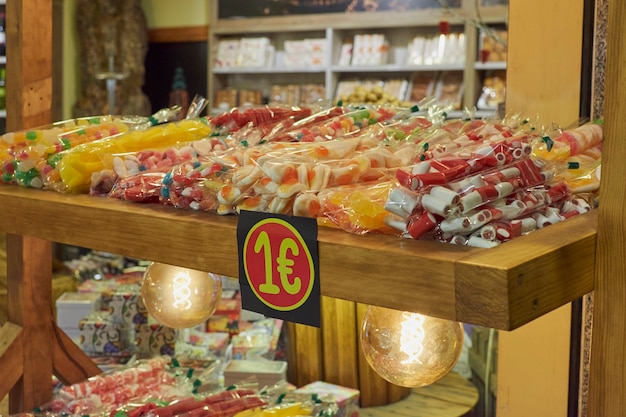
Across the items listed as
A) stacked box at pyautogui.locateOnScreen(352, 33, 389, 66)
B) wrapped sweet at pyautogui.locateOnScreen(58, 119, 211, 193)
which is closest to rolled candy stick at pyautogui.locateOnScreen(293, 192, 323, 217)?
wrapped sweet at pyautogui.locateOnScreen(58, 119, 211, 193)

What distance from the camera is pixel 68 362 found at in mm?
1815

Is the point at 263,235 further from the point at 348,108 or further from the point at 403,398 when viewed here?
the point at 403,398

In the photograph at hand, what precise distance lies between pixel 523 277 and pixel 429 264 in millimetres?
91

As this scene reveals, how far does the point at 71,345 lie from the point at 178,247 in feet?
2.93

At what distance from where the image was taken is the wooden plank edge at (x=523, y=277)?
2.43ft

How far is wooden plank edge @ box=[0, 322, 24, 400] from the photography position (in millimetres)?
1655

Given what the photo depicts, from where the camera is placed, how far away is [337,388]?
1947 mm

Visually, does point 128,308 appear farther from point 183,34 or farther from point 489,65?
point 183,34

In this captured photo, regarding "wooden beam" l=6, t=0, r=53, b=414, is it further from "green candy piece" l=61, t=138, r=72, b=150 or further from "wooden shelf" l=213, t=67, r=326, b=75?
"wooden shelf" l=213, t=67, r=326, b=75

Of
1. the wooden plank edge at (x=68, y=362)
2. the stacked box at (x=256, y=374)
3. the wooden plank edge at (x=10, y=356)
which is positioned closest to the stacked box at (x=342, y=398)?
the stacked box at (x=256, y=374)

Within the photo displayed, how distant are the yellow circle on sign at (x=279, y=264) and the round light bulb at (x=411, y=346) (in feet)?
1.12

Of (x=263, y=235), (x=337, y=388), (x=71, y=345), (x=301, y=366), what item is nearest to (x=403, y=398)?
(x=301, y=366)

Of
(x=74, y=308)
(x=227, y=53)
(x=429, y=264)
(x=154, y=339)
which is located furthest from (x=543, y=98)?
(x=227, y=53)

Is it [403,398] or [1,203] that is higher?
[1,203]
